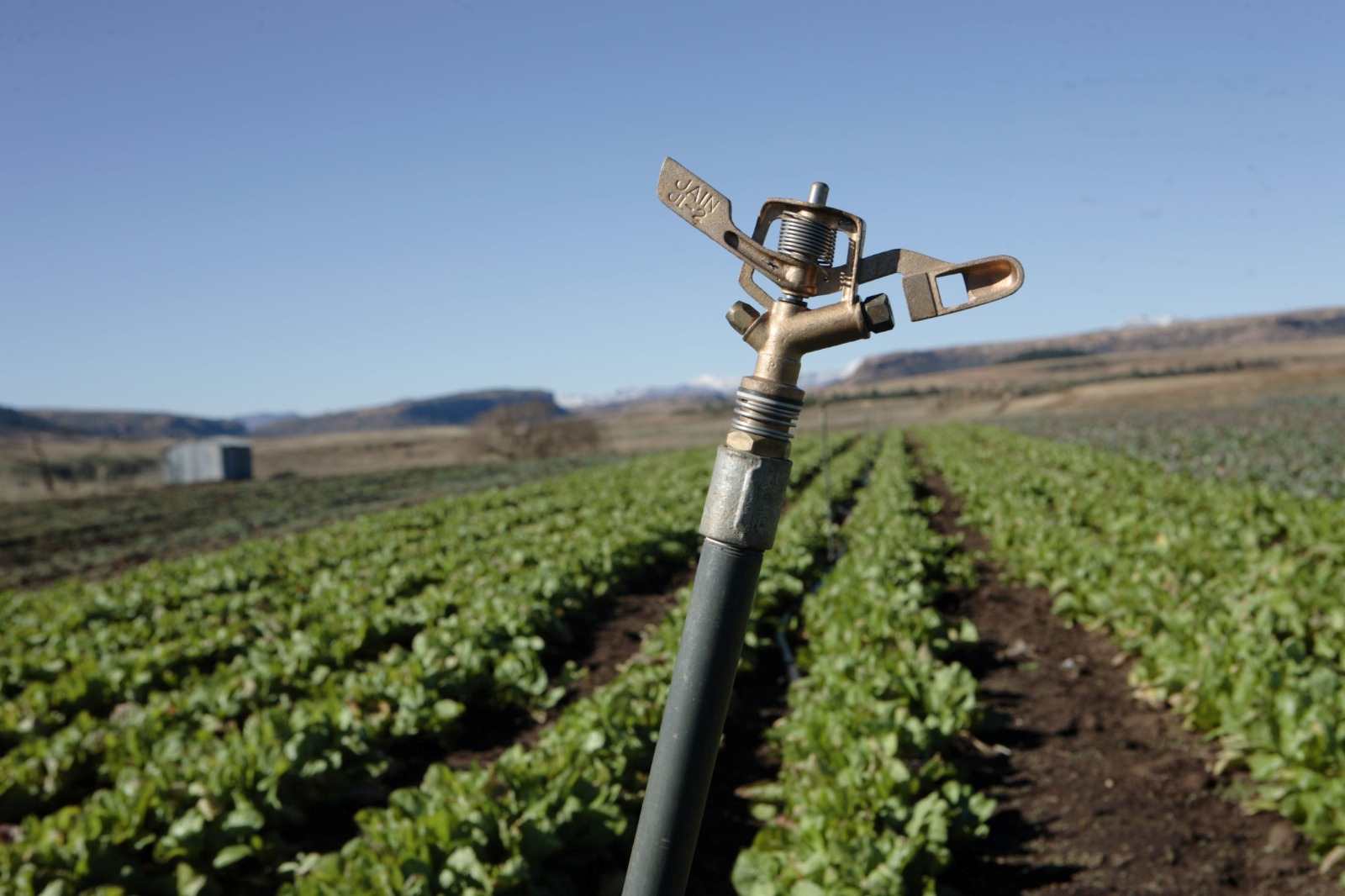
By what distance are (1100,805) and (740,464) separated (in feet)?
16.2

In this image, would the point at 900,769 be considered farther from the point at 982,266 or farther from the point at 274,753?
the point at 982,266

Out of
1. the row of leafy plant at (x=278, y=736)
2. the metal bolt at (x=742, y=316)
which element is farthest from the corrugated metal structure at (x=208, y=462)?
the metal bolt at (x=742, y=316)

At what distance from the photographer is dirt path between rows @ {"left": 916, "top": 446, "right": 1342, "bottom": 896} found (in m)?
4.42

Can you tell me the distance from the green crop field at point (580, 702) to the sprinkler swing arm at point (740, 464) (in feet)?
9.44

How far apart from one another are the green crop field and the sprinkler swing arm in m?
2.88

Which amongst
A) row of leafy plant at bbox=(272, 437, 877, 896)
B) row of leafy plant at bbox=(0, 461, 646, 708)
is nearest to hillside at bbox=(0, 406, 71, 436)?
row of leafy plant at bbox=(0, 461, 646, 708)

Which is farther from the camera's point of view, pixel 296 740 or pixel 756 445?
pixel 296 740

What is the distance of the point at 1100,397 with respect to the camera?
77.1 m

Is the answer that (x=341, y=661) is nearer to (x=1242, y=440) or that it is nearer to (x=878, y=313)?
(x=878, y=313)

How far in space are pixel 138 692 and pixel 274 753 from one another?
3.57m

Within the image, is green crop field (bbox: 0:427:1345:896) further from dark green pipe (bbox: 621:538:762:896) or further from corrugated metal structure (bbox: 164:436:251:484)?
corrugated metal structure (bbox: 164:436:251:484)

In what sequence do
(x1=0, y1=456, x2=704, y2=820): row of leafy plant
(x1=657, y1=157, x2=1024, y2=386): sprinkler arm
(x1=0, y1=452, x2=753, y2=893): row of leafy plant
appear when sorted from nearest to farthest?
(x1=657, y1=157, x2=1024, y2=386): sprinkler arm
(x1=0, y1=452, x2=753, y2=893): row of leafy plant
(x1=0, y1=456, x2=704, y2=820): row of leafy plant

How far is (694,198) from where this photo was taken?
4.24 ft

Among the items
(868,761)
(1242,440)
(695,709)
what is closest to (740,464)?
(695,709)
